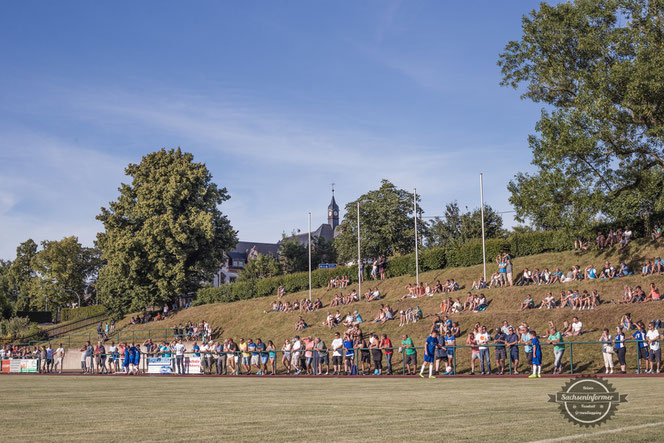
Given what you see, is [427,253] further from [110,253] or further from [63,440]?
[63,440]

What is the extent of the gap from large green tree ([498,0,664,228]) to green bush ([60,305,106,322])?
56.2 metres

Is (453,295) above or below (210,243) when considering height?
below

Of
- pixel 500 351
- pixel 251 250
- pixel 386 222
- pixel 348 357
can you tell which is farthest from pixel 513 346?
pixel 251 250

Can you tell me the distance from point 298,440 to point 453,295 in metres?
36.2

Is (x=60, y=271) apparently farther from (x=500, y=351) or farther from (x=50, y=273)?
(x=500, y=351)

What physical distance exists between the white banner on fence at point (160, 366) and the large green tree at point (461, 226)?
34857mm

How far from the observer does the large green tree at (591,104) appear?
104 feet

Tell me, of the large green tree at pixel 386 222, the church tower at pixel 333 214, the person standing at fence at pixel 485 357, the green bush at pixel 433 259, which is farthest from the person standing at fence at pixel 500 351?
the church tower at pixel 333 214

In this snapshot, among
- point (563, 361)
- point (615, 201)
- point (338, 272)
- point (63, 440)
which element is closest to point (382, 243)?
point (338, 272)

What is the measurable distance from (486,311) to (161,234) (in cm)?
3536

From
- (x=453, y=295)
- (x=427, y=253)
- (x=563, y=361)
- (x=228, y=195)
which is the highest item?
(x=228, y=195)

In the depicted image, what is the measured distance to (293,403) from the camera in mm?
11891

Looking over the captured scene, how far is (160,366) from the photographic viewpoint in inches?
1379

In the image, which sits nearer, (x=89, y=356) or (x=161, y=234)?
(x=89, y=356)
